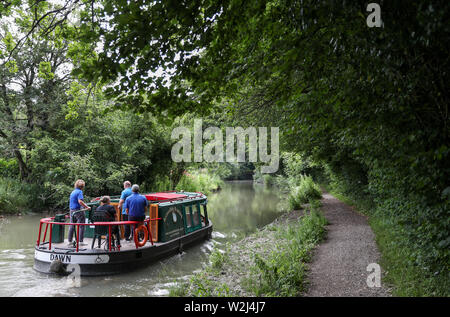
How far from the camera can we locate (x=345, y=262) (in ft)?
23.9

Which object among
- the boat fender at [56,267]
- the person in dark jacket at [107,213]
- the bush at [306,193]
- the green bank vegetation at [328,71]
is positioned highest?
the green bank vegetation at [328,71]

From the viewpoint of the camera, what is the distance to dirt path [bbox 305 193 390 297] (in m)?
5.62

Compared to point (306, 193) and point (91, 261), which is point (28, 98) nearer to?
point (91, 261)

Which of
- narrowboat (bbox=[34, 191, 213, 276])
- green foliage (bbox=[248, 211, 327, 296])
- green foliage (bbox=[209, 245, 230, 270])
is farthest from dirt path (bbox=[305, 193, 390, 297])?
narrowboat (bbox=[34, 191, 213, 276])

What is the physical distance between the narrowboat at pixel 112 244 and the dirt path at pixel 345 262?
4643mm

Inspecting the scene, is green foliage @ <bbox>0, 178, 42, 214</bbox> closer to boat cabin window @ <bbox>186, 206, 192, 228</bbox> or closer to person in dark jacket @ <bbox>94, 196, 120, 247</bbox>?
boat cabin window @ <bbox>186, 206, 192, 228</bbox>

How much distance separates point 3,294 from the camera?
704 centimetres

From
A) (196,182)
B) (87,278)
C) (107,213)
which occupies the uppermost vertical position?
(107,213)

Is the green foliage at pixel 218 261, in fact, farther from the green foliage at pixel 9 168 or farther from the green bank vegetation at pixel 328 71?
the green foliage at pixel 9 168

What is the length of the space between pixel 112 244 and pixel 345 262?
6.03 meters

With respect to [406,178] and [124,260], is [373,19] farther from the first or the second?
[124,260]

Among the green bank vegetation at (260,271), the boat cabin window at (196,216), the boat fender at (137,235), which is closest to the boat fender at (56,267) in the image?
the boat fender at (137,235)

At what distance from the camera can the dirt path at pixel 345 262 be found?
5.62 metres

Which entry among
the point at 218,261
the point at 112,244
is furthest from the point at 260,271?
the point at 112,244
